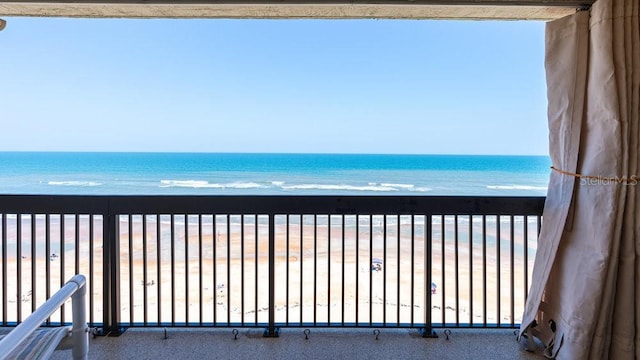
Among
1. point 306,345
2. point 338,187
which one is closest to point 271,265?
point 306,345

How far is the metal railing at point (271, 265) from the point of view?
1.81m

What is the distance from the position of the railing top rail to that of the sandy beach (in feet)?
0.49

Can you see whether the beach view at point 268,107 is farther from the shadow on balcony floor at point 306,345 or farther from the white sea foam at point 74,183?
the shadow on balcony floor at point 306,345

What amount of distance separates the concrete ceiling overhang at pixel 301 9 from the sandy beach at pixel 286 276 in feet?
4.07

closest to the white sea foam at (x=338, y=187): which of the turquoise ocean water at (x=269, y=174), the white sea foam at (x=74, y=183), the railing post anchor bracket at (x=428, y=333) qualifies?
the turquoise ocean water at (x=269, y=174)

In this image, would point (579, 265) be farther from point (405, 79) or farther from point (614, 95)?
point (405, 79)

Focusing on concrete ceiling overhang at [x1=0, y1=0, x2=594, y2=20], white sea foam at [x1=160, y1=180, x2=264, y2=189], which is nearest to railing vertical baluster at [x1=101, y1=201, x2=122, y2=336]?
concrete ceiling overhang at [x1=0, y1=0, x2=594, y2=20]

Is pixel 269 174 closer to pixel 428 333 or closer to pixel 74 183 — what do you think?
pixel 74 183

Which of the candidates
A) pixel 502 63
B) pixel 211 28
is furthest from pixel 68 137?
pixel 502 63

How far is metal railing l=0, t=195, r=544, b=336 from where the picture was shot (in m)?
1.81

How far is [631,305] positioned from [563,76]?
1.15 metres

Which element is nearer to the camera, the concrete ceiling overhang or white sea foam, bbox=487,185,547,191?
the concrete ceiling overhang

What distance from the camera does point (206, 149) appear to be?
15.1 meters

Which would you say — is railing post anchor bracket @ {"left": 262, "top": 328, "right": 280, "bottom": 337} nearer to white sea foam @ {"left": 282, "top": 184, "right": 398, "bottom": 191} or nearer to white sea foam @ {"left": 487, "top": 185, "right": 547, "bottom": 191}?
white sea foam @ {"left": 282, "top": 184, "right": 398, "bottom": 191}
